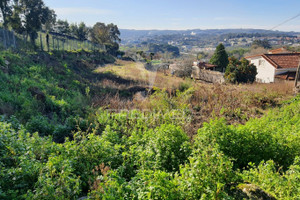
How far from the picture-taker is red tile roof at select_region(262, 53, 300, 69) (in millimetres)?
19783

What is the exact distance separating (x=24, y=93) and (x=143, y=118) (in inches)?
198

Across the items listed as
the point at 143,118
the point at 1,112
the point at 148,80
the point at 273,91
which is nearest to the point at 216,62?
the point at 148,80

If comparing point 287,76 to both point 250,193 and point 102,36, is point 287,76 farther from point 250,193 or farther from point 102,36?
point 102,36

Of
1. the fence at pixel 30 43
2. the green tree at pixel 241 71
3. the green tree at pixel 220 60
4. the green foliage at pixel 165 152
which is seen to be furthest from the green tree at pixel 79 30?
the green foliage at pixel 165 152

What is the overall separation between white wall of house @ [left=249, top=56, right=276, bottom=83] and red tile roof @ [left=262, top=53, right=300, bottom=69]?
392 millimetres

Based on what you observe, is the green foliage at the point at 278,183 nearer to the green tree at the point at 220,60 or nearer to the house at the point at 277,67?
the house at the point at 277,67

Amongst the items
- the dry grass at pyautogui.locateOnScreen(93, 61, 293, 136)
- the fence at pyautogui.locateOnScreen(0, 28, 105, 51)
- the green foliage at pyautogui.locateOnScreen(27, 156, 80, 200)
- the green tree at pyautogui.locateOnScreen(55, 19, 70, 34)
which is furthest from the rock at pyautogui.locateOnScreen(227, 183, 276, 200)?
the green tree at pyautogui.locateOnScreen(55, 19, 70, 34)

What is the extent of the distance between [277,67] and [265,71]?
178 centimetres

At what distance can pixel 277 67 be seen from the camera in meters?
19.4

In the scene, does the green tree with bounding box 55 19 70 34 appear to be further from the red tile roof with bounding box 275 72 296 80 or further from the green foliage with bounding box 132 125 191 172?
the green foliage with bounding box 132 125 191 172

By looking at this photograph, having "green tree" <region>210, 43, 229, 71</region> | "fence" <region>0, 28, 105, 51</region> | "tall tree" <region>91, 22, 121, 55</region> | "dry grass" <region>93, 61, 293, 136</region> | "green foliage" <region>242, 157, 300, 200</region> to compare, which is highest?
"tall tree" <region>91, 22, 121, 55</region>

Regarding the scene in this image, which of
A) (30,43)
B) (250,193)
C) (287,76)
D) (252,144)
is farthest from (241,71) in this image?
(30,43)

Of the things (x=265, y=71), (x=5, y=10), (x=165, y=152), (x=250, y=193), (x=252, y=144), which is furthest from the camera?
(x=265, y=71)

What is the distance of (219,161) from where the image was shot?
2592 millimetres
